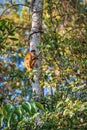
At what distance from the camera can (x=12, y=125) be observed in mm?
3693

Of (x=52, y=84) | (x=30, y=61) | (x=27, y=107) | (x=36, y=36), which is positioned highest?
(x=27, y=107)

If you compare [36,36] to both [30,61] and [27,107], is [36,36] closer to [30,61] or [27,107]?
[30,61]

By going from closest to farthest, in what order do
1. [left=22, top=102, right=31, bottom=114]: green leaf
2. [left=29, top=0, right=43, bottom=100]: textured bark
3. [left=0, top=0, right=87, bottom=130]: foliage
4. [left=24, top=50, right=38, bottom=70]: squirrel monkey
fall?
1. [left=22, top=102, right=31, bottom=114]: green leaf
2. [left=0, top=0, right=87, bottom=130]: foliage
3. [left=29, top=0, right=43, bottom=100]: textured bark
4. [left=24, top=50, right=38, bottom=70]: squirrel monkey

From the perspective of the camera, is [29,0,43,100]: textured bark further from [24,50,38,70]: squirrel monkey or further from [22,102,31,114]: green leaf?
[22,102,31,114]: green leaf

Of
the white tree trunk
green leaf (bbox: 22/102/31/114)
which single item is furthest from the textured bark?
green leaf (bbox: 22/102/31/114)

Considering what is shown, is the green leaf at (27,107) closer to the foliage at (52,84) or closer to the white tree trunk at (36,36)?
the foliage at (52,84)

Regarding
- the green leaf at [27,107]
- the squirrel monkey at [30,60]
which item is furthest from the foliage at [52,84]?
the squirrel monkey at [30,60]

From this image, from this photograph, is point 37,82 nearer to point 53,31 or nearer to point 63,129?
point 53,31

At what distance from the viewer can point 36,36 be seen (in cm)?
512

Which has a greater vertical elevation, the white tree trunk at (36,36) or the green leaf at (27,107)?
the green leaf at (27,107)

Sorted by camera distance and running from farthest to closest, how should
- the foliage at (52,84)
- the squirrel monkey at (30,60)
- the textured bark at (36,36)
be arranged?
the squirrel monkey at (30,60)
the textured bark at (36,36)
the foliage at (52,84)

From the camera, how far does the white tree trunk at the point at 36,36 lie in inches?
184

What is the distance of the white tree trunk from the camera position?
468 centimetres

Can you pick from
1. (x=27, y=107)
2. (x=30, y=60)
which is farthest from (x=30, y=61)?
(x=27, y=107)
